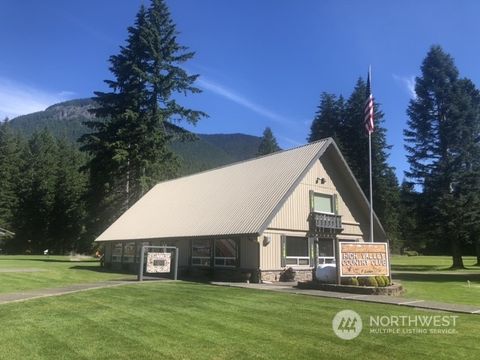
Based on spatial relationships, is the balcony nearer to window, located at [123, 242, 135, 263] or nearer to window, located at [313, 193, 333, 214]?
window, located at [313, 193, 333, 214]

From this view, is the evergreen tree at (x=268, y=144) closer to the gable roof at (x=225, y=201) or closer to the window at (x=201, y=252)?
the gable roof at (x=225, y=201)

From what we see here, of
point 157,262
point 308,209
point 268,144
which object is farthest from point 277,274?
point 268,144

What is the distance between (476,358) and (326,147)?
65.0 ft

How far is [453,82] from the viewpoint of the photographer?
1736 inches

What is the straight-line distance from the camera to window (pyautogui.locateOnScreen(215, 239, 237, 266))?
23928 mm

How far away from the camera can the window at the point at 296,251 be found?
24844 mm

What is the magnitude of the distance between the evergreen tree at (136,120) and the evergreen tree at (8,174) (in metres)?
35.2

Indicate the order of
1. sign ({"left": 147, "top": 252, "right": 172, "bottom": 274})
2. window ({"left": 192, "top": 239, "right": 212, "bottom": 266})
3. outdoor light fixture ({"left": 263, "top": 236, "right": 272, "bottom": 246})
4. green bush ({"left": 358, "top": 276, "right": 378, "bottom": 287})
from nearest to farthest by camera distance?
green bush ({"left": 358, "top": 276, "right": 378, "bottom": 287}) < sign ({"left": 147, "top": 252, "right": 172, "bottom": 274}) < outdoor light fixture ({"left": 263, "top": 236, "right": 272, "bottom": 246}) < window ({"left": 192, "top": 239, "right": 212, "bottom": 266})

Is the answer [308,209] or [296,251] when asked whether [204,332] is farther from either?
[308,209]

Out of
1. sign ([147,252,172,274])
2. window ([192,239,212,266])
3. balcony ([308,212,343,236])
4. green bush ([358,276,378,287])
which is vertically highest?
balcony ([308,212,343,236])

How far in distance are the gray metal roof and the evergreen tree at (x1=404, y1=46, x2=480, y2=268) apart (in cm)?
2034

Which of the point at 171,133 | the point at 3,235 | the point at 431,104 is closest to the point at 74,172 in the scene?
the point at 3,235

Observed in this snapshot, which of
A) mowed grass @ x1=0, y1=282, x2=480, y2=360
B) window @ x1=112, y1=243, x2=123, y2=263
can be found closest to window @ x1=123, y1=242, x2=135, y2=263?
window @ x1=112, y1=243, x2=123, y2=263

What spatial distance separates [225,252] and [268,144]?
175 ft
